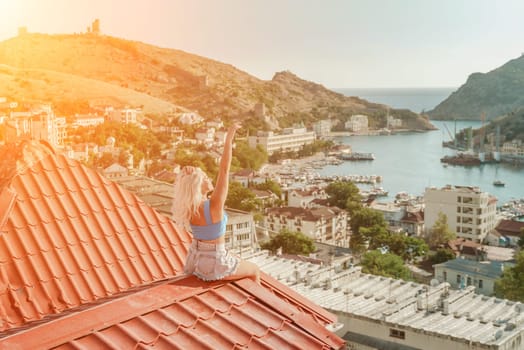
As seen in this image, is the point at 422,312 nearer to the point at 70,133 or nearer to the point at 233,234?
the point at 233,234

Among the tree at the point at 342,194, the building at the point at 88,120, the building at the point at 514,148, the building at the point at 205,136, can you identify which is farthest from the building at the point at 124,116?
the building at the point at 514,148

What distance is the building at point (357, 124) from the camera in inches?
1821

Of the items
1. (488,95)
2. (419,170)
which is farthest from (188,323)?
(488,95)

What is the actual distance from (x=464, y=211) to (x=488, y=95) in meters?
43.6

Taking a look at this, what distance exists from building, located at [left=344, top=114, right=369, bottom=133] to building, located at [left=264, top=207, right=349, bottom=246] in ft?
103

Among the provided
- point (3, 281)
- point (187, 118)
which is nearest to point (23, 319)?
point (3, 281)

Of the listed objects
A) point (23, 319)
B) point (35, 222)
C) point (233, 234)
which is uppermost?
point (35, 222)

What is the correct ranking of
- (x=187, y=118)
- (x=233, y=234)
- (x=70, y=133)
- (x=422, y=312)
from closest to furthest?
(x=422, y=312), (x=233, y=234), (x=70, y=133), (x=187, y=118)

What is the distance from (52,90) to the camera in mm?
31812

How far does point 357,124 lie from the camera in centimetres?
4669

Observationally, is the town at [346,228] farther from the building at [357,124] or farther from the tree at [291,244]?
the building at [357,124]

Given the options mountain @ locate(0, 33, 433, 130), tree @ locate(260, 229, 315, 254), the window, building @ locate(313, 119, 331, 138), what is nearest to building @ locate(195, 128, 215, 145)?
mountain @ locate(0, 33, 433, 130)

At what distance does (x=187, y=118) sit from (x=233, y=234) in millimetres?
21108

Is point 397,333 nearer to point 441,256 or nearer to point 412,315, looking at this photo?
point 412,315
